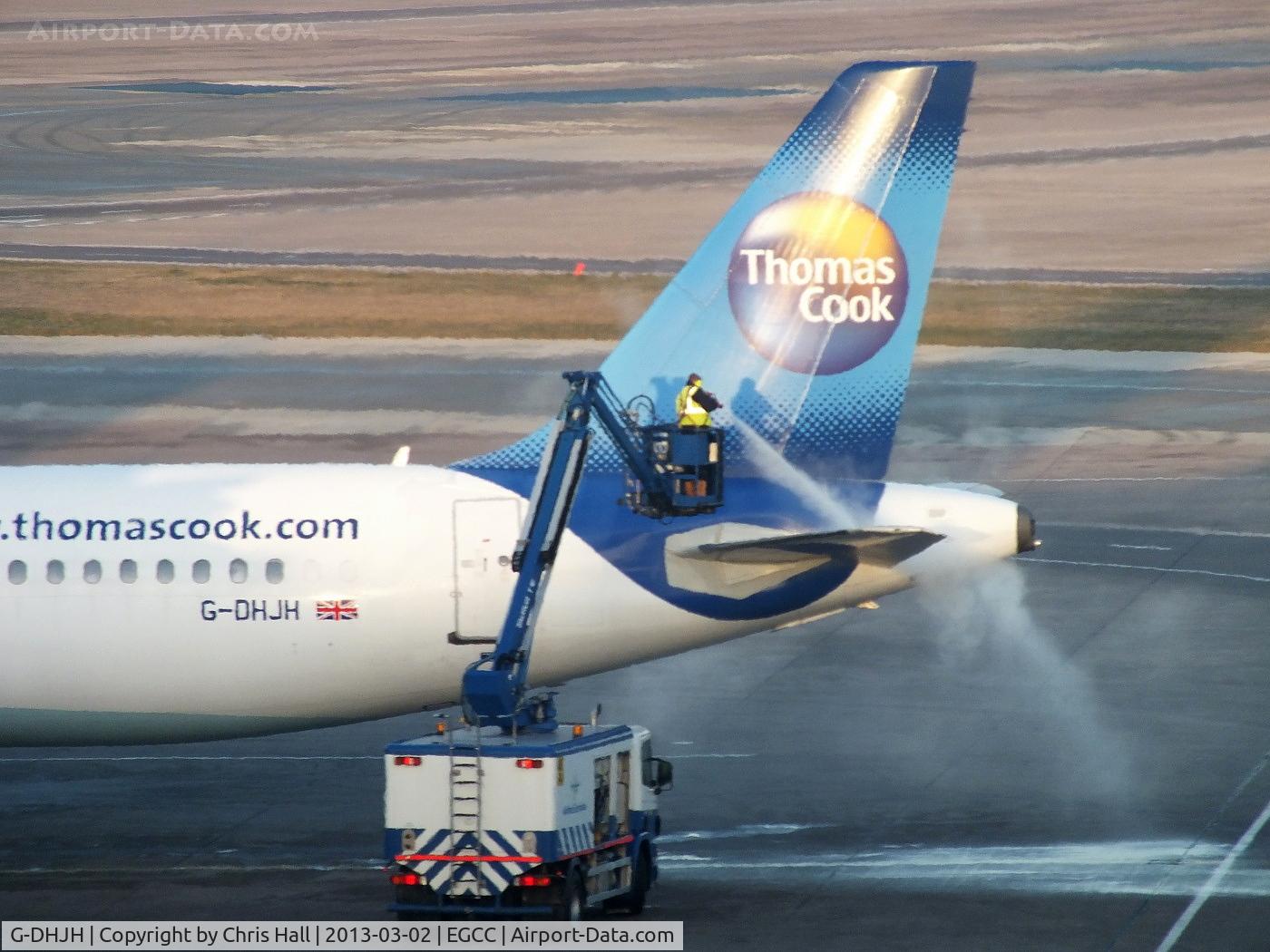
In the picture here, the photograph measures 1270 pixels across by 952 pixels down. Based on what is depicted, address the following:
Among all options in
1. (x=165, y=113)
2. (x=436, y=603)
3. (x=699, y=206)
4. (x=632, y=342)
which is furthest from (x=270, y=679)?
(x=165, y=113)

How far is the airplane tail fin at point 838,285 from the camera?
34.6 metres

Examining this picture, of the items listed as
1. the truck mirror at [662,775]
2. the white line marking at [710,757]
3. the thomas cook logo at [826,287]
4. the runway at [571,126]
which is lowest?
the white line marking at [710,757]

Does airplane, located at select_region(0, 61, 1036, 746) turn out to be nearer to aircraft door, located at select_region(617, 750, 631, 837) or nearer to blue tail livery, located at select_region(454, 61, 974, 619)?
blue tail livery, located at select_region(454, 61, 974, 619)

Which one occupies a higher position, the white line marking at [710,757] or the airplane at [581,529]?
the airplane at [581,529]

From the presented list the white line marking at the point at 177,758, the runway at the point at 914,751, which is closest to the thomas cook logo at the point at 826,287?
the runway at the point at 914,751

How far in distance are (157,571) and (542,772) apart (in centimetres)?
797

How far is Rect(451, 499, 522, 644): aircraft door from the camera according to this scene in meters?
33.8

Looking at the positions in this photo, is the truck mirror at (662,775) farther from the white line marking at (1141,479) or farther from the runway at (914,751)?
the white line marking at (1141,479)

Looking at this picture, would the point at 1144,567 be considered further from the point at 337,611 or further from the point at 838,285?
the point at 337,611

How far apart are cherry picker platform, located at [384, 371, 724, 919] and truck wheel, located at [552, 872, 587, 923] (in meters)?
0.02

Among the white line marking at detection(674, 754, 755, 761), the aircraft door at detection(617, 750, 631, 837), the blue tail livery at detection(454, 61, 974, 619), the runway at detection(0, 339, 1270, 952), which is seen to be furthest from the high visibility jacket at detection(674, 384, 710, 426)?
the white line marking at detection(674, 754, 755, 761)

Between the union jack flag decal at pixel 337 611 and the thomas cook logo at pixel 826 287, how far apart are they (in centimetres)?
702

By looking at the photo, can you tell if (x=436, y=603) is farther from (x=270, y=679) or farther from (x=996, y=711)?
(x=996, y=711)

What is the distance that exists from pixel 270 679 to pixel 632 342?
7299mm
